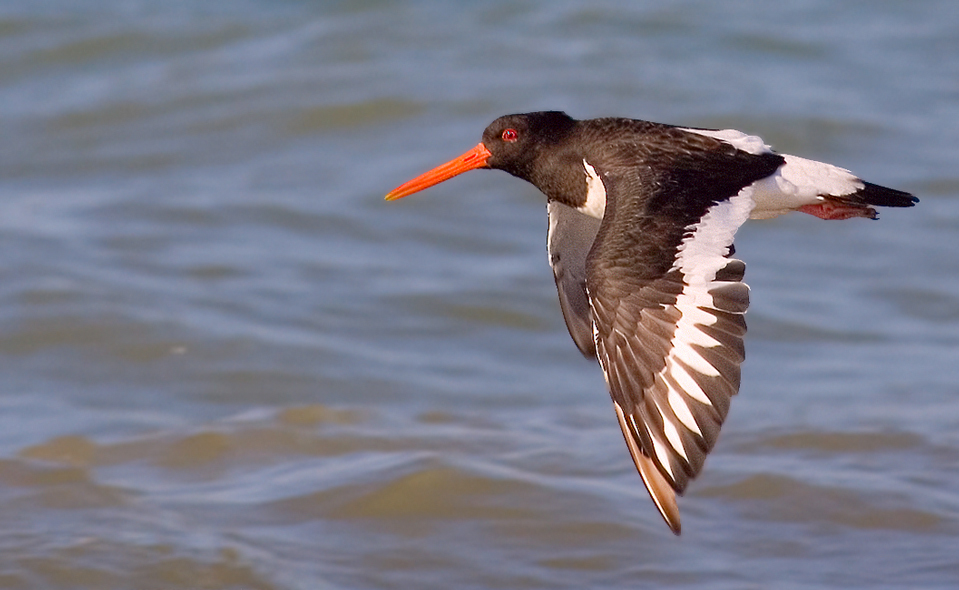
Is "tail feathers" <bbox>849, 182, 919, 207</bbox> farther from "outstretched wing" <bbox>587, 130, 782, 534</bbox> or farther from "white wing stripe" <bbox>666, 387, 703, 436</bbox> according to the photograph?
"white wing stripe" <bbox>666, 387, 703, 436</bbox>

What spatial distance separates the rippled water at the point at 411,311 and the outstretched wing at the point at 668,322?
1741mm

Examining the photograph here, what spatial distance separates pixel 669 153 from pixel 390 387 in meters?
3.51

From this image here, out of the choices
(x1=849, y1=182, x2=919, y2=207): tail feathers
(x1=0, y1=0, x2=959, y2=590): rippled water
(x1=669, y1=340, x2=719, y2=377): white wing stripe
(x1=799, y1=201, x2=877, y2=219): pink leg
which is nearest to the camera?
(x1=669, y1=340, x2=719, y2=377): white wing stripe

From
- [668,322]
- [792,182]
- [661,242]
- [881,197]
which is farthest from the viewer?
[881,197]

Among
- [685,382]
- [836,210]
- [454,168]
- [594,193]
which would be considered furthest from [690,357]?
[454,168]

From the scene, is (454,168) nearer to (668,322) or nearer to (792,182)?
(792,182)

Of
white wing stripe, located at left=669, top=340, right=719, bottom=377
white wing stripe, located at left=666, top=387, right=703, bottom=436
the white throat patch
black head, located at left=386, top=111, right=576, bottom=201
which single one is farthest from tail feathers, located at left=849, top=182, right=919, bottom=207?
white wing stripe, located at left=666, top=387, right=703, bottom=436

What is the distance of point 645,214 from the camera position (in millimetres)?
5352

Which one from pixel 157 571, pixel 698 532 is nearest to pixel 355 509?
pixel 157 571

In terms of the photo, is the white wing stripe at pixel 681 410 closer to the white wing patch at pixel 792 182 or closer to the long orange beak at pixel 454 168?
the white wing patch at pixel 792 182

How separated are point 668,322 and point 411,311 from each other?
503cm

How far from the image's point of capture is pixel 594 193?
6.11 meters

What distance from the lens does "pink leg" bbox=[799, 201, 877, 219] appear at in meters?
6.29

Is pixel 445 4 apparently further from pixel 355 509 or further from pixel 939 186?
pixel 355 509
